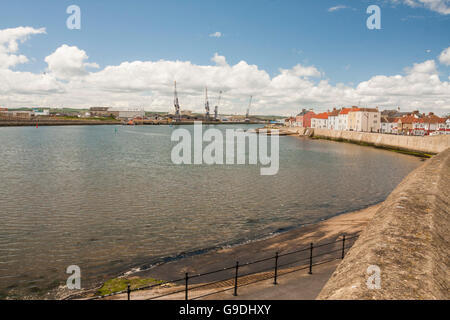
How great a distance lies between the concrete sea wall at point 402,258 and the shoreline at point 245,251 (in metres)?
6.92

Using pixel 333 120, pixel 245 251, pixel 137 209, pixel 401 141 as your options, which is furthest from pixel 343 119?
pixel 245 251

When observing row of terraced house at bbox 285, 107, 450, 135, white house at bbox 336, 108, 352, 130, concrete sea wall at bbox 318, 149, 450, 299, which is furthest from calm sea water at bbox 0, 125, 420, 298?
white house at bbox 336, 108, 352, 130

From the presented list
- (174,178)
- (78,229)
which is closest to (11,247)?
(78,229)

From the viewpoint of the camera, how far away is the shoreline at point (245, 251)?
13409 millimetres

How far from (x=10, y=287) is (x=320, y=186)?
1128 inches

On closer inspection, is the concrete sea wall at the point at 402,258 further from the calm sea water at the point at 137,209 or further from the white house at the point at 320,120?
the white house at the point at 320,120

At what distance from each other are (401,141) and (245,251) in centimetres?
6970

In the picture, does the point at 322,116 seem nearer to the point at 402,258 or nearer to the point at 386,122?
the point at 386,122

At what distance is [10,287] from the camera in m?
12.4

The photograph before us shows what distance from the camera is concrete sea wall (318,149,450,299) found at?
17.6 feet

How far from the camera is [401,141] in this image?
239 feet

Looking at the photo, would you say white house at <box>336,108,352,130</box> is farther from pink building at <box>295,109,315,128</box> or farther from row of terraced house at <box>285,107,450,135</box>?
pink building at <box>295,109,315,128</box>
